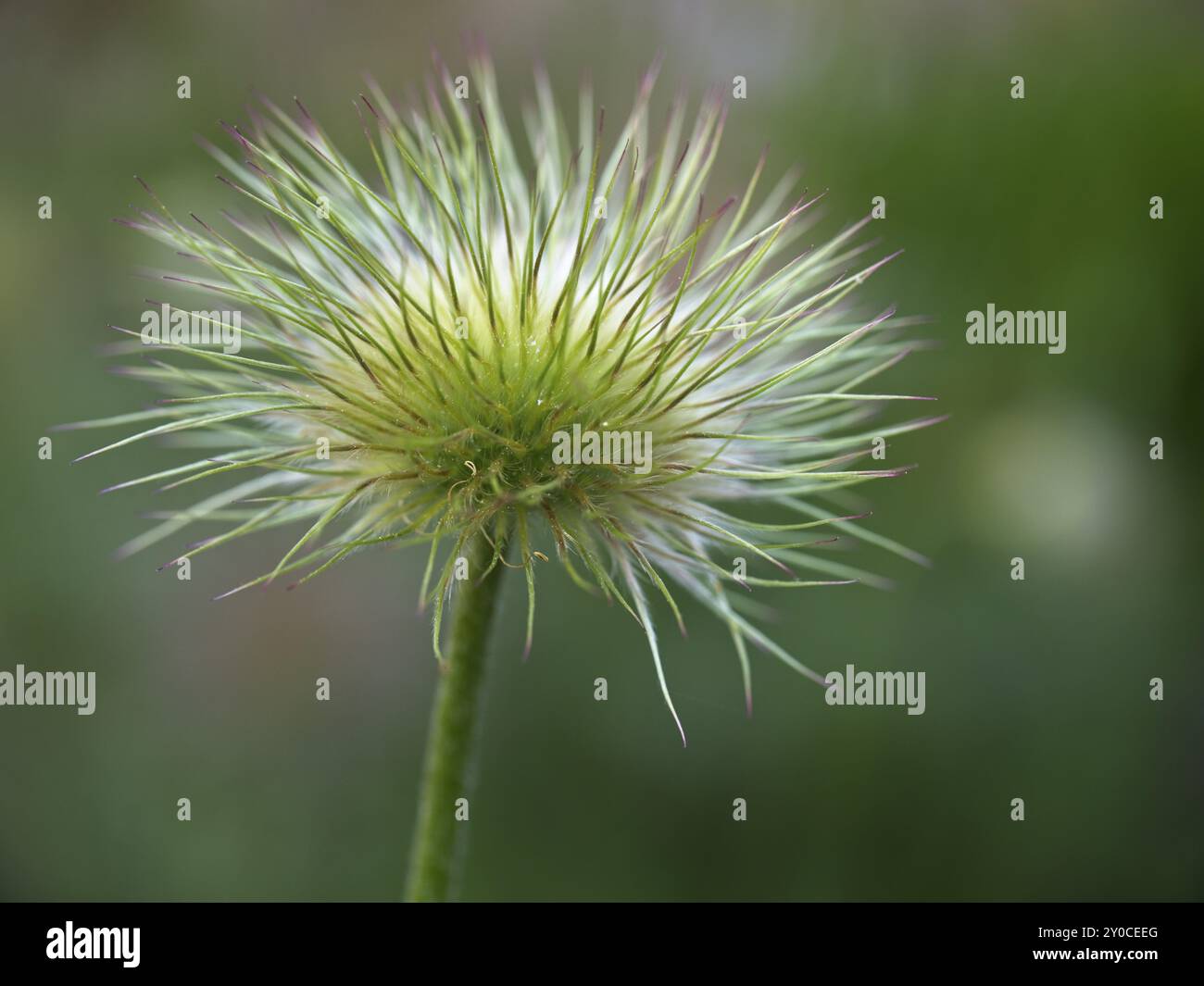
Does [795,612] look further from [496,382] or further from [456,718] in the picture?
[496,382]

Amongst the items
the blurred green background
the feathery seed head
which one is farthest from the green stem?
the blurred green background

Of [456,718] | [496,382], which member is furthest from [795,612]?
[496,382]

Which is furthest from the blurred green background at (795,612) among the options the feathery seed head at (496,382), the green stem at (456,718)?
the green stem at (456,718)

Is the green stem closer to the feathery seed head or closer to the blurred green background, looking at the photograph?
the feathery seed head

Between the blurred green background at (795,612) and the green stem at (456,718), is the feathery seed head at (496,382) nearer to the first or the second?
the green stem at (456,718)

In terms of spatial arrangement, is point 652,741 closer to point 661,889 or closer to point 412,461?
point 661,889
